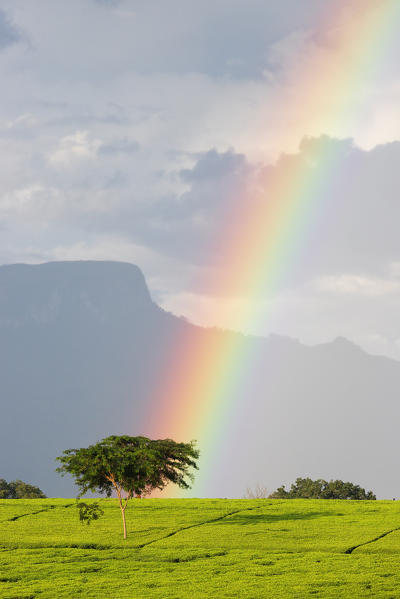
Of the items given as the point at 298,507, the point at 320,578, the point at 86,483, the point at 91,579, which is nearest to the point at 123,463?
the point at 86,483

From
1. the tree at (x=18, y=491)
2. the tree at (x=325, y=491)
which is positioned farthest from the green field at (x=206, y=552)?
the tree at (x=18, y=491)

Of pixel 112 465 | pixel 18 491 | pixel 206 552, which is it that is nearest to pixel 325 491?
pixel 18 491

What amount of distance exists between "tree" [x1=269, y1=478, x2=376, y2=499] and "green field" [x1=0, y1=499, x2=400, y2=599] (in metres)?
39.8

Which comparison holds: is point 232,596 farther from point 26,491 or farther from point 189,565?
point 26,491

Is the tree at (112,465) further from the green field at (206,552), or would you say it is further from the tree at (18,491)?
→ the tree at (18,491)

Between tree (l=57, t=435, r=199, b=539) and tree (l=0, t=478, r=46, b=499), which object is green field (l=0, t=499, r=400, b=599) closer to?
tree (l=57, t=435, r=199, b=539)

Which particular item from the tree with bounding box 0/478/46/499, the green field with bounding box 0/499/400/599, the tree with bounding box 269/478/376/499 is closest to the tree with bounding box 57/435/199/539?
the green field with bounding box 0/499/400/599

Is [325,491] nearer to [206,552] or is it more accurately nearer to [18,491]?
[18,491]

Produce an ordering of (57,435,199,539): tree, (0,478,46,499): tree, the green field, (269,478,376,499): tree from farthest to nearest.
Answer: (0,478,46,499): tree
(269,478,376,499): tree
(57,435,199,539): tree
the green field

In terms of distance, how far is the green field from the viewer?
32250mm

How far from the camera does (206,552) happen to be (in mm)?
40344

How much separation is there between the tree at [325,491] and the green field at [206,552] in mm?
39836

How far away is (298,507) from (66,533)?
20880 mm

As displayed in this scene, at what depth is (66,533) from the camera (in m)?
49.5
